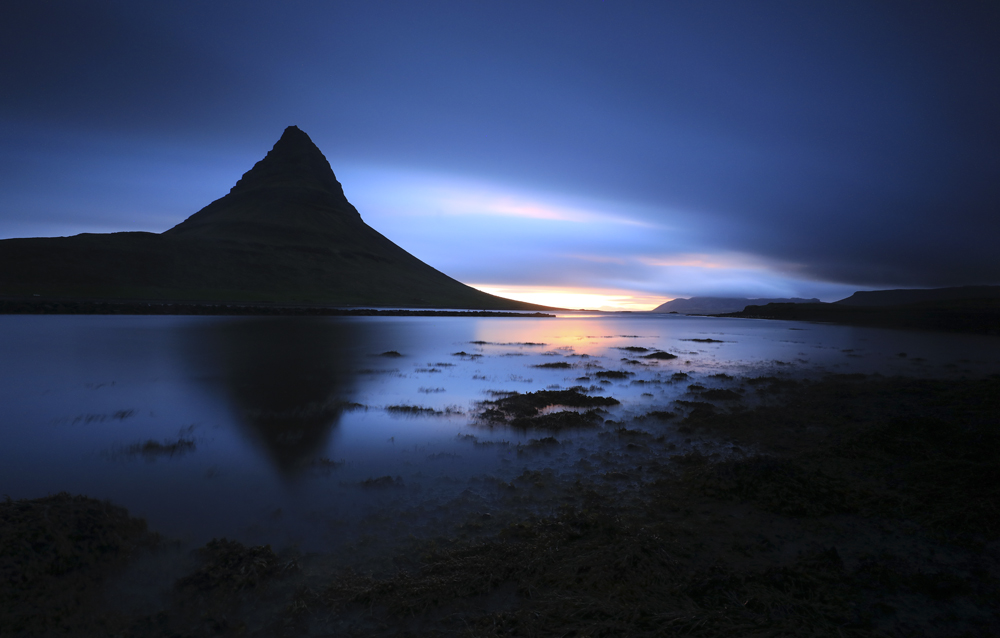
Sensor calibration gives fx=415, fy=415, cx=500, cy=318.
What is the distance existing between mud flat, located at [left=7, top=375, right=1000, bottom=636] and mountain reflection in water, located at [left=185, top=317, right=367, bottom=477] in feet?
10.8

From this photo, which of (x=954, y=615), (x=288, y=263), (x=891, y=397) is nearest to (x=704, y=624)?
(x=954, y=615)

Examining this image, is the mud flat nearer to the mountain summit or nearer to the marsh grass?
the marsh grass

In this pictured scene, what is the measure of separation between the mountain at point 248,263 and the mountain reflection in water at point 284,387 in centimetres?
7429

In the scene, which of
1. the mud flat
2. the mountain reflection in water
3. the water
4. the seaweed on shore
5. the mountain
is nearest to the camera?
the mud flat

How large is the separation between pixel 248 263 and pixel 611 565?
451ft

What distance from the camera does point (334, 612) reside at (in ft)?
12.9

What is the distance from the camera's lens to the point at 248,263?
11931 cm

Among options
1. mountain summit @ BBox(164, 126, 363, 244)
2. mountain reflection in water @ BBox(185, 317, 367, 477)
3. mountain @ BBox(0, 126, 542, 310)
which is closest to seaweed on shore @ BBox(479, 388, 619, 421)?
mountain reflection in water @ BBox(185, 317, 367, 477)

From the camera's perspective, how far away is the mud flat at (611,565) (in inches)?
146

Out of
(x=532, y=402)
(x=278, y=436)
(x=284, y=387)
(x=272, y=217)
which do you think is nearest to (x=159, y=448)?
(x=278, y=436)

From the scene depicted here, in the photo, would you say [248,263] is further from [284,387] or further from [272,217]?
[284,387]

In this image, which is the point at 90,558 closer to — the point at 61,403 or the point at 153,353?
the point at 61,403

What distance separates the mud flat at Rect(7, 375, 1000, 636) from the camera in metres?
3.70

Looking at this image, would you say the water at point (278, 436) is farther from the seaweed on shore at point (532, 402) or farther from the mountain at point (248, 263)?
the mountain at point (248, 263)
